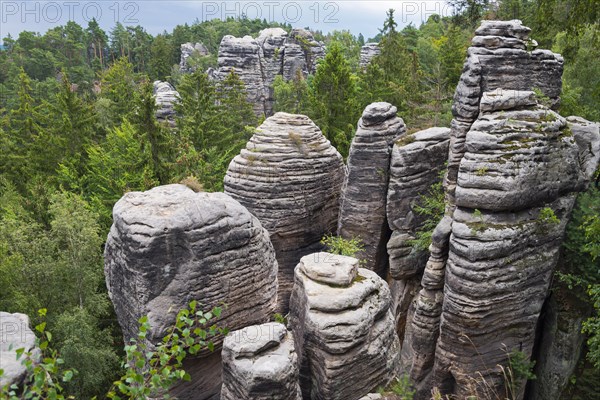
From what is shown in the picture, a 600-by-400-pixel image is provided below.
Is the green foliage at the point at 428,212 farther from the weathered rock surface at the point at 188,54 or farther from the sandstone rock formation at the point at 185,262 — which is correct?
the weathered rock surface at the point at 188,54

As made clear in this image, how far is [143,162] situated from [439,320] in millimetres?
16279

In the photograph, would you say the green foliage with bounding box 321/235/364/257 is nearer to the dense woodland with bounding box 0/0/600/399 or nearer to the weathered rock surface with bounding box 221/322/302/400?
the dense woodland with bounding box 0/0/600/399

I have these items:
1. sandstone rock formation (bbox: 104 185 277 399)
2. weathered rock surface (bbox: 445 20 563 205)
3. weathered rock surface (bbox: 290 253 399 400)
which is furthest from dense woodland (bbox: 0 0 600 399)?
weathered rock surface (bbox: 290 253 399 400)

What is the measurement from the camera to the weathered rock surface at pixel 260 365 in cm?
916

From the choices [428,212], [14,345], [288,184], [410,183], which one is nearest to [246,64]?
[288,184]

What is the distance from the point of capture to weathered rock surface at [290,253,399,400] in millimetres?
10172

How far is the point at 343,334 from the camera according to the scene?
33.2 ft

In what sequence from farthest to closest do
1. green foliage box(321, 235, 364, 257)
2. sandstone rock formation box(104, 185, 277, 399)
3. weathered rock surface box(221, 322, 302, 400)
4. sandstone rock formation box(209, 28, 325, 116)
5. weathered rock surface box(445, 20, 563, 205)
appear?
1. sandstone rock formation box(209, 28, 325, 116)
2. green foliage box(321, 235, 364, 257)
3. weathered rock surface box(445, 20, 563, 205)
4. sandstone rock formation box(104, 185, 277, 399)
5. weathered rock surface box(221, 322, 302, 400)

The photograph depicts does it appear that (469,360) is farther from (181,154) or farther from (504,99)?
(181,154)

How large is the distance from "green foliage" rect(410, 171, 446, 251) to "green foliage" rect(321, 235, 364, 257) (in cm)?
218

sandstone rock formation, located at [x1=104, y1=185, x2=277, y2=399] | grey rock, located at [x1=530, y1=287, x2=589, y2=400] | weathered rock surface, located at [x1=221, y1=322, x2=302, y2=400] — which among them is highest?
sandstone rock formation, located at [x1=104, y1=185, x2=277, y2=399]

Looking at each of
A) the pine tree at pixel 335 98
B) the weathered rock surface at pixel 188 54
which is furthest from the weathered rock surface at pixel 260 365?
the weathered rock surface at pixel 188 54

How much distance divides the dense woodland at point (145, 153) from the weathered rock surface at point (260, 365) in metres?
5.84

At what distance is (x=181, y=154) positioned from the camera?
25.3 metres
